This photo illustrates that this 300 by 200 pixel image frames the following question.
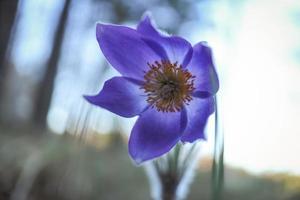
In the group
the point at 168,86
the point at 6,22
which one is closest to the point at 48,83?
the point at 6,22

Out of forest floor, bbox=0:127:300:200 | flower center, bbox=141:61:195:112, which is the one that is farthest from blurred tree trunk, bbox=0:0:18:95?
flower center, bbox=141:61:195:112

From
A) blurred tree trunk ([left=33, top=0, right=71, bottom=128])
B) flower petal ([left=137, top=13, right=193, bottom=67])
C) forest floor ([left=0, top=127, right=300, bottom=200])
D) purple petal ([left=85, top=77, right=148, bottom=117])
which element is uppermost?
blurred tree trunk ([left=33, top=0, right=71, bottom=128])

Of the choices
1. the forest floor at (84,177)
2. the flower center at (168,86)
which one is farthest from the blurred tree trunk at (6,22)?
the flower center at (168,86)

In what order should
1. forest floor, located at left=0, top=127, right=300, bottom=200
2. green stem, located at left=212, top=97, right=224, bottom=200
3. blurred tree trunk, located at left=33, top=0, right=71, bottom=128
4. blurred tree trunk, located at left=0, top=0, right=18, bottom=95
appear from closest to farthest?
green stem, located at left=212, top=97, right=224, bottom=200 → forest floor, located at left=0, top=127, right=300, bottom=200 → blurred tree trunk, located at left=0, top=0, right=18, bottom=95 → blurred tree trunk, located at left=33, top=0, right=71, bottom=128

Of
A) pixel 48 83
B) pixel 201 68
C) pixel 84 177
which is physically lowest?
pixel 84 177

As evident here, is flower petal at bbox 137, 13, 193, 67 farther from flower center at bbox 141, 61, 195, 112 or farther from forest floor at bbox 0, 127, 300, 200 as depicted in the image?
forest floor at bbox 0, 127, 300, 200

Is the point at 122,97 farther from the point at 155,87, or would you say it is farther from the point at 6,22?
the point at 6,22
